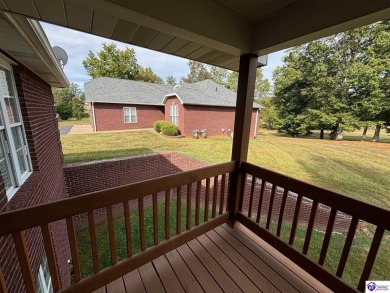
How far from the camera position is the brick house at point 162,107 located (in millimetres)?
13480

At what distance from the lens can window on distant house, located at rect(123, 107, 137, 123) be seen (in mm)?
15076

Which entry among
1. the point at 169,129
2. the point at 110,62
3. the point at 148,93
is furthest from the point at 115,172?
the point at 110,62

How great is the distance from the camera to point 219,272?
1.94 metres

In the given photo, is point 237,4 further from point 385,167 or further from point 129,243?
point 385,167

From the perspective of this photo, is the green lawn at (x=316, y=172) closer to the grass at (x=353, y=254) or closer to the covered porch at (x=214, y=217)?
the grass at (x=353, y=254)

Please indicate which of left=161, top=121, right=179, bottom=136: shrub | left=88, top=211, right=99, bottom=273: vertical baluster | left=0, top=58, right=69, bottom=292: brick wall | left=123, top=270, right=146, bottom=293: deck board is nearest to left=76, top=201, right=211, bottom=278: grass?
left=0, top=58, right=69, bottom=292: brick wall

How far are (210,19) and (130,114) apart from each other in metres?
14.8

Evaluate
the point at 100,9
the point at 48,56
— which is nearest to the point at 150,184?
the point at 100,9

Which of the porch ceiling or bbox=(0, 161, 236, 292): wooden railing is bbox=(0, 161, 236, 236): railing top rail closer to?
bbox=(0, 161, 236, 292): wooden railing

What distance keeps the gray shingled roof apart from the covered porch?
10941mm

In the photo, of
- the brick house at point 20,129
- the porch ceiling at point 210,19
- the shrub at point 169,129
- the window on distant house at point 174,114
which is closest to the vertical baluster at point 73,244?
the brick house at point 20,129

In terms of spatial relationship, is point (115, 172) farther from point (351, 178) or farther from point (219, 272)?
point (351, 178)

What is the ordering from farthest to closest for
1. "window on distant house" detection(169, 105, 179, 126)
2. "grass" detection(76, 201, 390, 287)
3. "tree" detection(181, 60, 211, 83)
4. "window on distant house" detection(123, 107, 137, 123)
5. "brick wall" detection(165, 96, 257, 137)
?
1. "tree" detection(181, 60, 211, 83)
2. "window on distant house" detection(123, 107, 137, 123)
3. "window on distant house" detection(169, 105, 179, 126)
4. "brick wall" detection(165, 96, 257, 137)
5. "grass" detection(76, 201, 390, 287)

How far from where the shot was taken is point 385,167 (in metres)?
8.69
